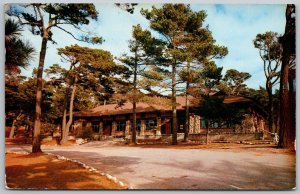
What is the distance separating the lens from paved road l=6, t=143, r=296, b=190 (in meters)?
6.16

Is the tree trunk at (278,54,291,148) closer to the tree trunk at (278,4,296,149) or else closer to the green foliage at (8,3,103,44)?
the tree trunk at (278,4,296,149)

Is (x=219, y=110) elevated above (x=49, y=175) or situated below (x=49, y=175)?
above

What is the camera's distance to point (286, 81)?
691 cm

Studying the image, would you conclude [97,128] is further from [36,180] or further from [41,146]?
[36,180]

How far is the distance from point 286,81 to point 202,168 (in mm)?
2550

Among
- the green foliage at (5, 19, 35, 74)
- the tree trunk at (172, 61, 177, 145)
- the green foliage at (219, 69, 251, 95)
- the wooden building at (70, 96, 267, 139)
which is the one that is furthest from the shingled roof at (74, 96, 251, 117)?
the green foliage at (5, 19, 35, 74)

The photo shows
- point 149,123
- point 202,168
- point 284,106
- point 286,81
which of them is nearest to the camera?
point 202,168

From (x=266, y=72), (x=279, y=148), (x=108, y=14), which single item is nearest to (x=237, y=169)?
(x=279, y=148)

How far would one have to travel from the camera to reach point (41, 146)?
7816mm

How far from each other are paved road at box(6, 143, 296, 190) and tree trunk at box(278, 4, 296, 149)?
0.35 metres

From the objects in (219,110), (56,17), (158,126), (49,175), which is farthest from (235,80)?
(49,175)

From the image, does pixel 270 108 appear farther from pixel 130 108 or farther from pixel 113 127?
pixel 113 127

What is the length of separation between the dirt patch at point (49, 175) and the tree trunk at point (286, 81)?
3621mm

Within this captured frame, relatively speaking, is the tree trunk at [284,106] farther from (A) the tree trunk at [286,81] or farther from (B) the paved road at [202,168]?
(B) the paved road at [202,168]
